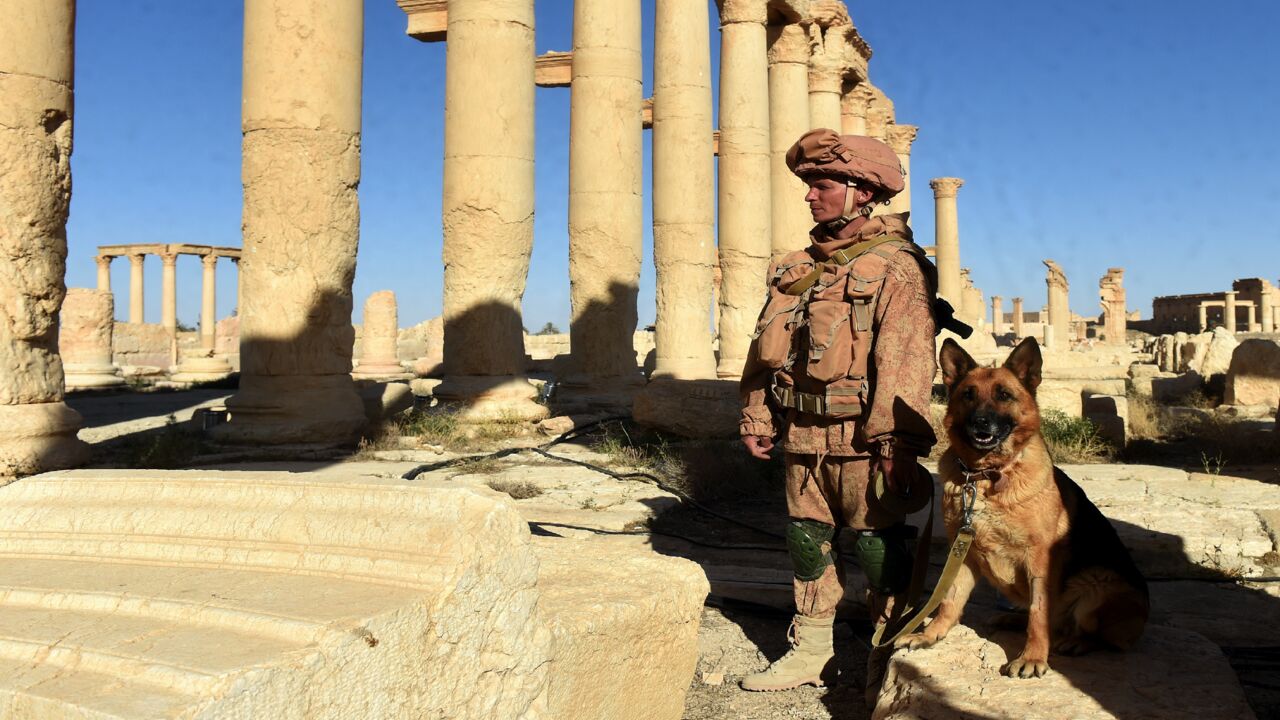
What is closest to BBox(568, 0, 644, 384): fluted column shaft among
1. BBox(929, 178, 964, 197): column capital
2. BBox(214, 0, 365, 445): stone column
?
BBox(214, 0, 365, 445): stone column

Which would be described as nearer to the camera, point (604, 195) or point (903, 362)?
point (903, 362)

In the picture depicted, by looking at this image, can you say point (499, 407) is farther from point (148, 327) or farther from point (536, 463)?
point (148, 327)

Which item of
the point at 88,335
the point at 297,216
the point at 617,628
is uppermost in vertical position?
the point at 297,216

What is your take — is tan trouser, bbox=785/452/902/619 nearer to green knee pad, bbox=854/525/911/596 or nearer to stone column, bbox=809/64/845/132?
green knee pad, bbox=854/525/911/596

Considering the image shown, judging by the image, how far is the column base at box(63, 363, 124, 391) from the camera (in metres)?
19.6

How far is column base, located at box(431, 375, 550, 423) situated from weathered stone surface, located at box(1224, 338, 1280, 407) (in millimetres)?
9658

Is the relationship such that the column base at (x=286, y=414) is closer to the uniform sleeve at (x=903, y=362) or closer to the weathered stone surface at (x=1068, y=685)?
the uniform sleeve at (x=903, y=362)

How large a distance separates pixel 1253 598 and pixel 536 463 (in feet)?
19.3

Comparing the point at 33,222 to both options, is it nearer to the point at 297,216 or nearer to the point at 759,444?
the point at 297,216

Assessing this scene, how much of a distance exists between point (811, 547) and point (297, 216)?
6508mm

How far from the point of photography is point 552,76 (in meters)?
Result: 18.5

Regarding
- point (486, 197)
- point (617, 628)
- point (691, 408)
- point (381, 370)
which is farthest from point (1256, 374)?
point (381, 370)

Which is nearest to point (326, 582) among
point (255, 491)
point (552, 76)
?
point (255, 491)

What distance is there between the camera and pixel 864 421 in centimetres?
358
